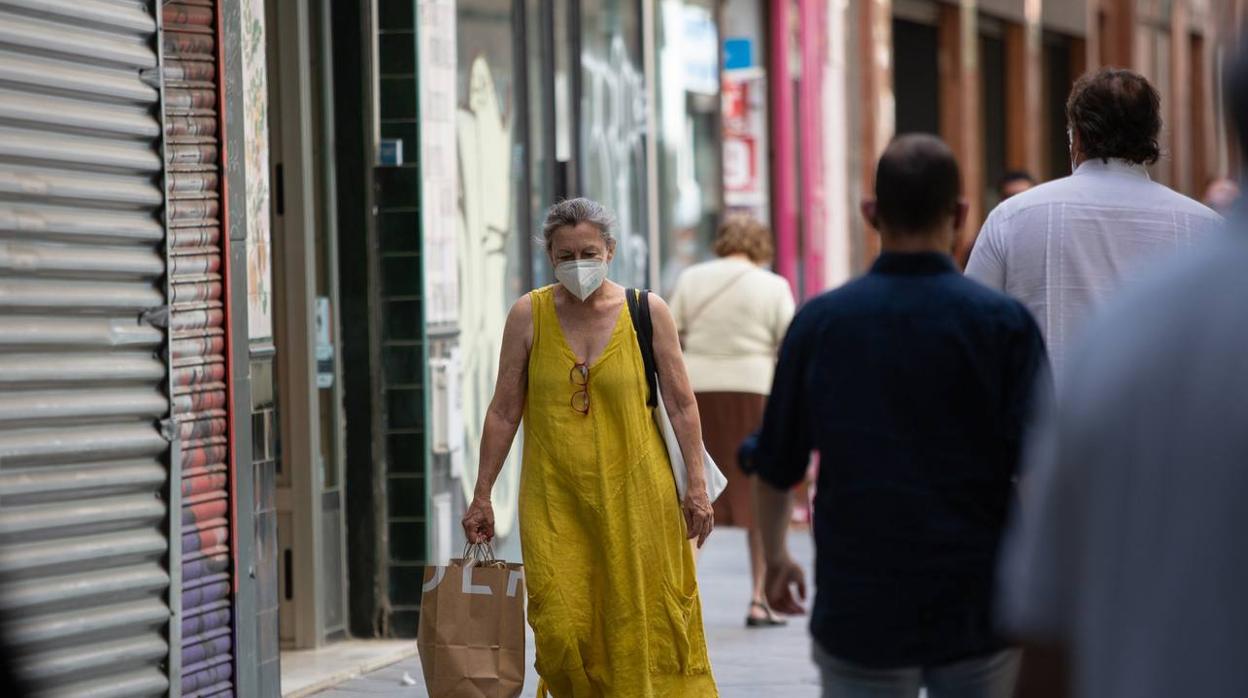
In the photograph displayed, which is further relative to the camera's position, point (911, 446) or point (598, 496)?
point (598, 496)

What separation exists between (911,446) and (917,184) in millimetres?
496

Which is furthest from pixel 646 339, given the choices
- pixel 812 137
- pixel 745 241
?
pixel 812 137

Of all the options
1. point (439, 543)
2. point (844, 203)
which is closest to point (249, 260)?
point (439, 543)

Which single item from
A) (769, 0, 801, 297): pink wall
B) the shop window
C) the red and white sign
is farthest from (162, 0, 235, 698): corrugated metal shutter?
(769, 0, 801, 297): pink wall

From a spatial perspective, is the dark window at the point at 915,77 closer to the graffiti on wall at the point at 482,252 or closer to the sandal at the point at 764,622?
the graffiti on wall at the point at 482,252

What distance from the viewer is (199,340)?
7332 millimetres

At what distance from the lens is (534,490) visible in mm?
6863

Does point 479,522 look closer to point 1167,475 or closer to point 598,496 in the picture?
point 598,496

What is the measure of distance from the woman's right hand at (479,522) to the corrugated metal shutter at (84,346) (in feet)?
3.03

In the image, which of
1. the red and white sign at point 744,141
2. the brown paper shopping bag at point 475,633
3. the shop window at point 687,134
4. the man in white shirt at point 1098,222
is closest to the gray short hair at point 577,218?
the brown paper shopping bag at point 475,633

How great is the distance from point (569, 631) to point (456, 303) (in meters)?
3.86

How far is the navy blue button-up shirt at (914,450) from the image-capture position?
4066 mm

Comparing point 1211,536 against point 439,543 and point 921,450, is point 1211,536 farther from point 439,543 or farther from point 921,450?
point 439,543

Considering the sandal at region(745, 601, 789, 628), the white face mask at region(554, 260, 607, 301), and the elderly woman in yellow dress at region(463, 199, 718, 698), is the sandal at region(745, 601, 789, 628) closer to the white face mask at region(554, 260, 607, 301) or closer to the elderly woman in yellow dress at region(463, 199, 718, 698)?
the elderly woman in yellow dress at region(463, 199, 718, 698)
